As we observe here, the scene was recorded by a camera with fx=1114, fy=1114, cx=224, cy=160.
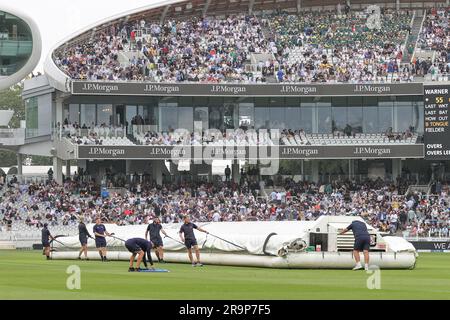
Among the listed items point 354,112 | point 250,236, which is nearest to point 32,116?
point 354,112

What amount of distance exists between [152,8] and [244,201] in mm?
16467

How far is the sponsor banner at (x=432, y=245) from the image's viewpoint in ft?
183

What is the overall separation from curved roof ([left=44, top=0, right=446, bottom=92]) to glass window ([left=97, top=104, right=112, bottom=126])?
3466 mm

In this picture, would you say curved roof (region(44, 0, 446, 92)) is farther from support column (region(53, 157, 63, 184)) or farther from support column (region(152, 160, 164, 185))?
support column (region(152, 160, 164, 185))

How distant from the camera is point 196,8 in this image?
77.6 meters

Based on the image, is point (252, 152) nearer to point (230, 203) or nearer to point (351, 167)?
point (230, 203)

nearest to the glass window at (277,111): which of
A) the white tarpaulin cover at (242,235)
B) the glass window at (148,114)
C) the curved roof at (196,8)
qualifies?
the glass window at (148,114)

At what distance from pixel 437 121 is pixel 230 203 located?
13.6m

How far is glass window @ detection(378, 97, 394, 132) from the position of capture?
238 ft

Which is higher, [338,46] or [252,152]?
[338,46]

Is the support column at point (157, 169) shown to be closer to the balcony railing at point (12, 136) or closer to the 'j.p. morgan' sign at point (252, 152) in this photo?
the 'j.p. morgan' sign at point (252, 152)

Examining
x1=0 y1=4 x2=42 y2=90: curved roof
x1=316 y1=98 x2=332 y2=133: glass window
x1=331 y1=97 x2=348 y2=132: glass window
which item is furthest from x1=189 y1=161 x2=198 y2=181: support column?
x1=0 y1=4 x2=42 y2=90: curved roof

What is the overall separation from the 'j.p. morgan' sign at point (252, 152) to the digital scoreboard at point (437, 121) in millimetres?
8980
